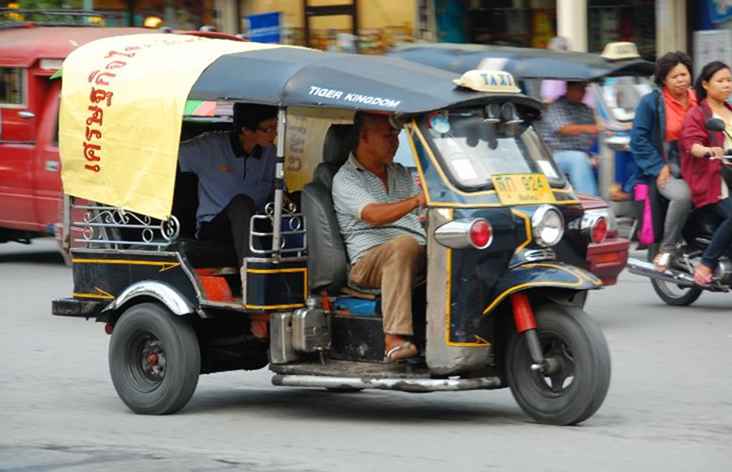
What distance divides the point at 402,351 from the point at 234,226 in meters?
1.31

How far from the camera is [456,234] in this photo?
26.8 feet

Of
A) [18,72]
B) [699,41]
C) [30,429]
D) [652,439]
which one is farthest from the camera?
[699,41]

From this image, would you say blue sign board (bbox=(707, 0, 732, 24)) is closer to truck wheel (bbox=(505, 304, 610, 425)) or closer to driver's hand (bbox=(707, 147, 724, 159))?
driver's hand (bbox=(707, 147, 724, 159))

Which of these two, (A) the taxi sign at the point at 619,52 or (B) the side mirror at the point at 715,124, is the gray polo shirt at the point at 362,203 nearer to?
(B) the side mirror at the point at 715,124

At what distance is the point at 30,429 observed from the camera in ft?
28.8

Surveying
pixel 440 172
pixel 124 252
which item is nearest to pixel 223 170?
pixel 124 252

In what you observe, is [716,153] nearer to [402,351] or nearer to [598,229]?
[598,229]

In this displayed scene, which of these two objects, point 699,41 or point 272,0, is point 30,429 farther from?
point 272,0

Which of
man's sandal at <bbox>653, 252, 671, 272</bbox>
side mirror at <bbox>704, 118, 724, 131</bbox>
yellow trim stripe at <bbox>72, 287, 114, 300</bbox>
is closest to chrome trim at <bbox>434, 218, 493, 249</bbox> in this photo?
yellow trim stripe at <bbox>72, 287, 114, 300</bbox>

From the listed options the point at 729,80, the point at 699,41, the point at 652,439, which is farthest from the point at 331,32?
the point at 652,439

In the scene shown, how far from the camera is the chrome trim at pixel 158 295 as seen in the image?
29.5 feet

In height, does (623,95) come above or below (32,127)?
above

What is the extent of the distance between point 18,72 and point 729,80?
24.2 feet

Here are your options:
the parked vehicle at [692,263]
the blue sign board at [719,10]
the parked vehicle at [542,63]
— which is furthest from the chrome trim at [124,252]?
the blue sign board at [719,10]
